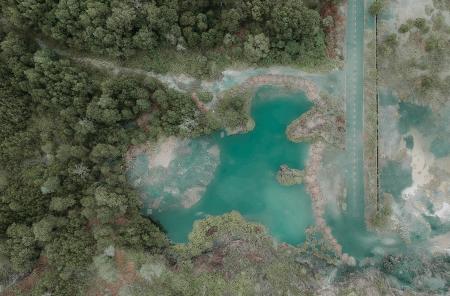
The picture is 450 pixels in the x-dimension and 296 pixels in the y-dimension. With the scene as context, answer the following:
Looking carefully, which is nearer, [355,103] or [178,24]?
[178,24]

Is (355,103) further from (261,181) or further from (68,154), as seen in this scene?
(68,154)

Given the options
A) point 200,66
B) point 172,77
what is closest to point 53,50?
point 172,77

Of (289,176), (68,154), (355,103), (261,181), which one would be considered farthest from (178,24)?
(355,103)

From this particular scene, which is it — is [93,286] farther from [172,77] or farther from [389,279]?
[389,279]

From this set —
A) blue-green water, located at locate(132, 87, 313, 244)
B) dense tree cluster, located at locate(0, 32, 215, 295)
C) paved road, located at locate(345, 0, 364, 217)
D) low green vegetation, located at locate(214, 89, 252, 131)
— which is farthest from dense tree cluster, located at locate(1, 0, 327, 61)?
blue-green water, located at locate(132, 87, 313, 244)

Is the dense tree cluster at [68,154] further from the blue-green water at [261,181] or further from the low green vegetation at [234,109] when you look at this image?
the blue-green water at [261,181]

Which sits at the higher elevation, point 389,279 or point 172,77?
point 172,77

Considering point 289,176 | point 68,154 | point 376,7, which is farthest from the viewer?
point 289,176
